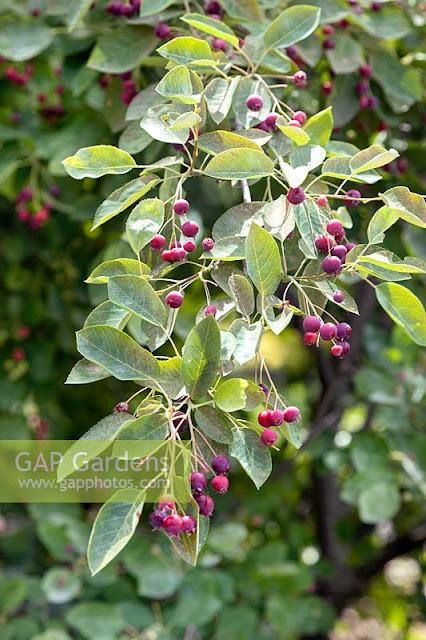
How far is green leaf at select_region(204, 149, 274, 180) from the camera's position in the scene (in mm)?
705

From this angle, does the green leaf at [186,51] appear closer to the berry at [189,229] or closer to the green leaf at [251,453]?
the berry at [189,229]

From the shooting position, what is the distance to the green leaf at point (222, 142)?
740mm

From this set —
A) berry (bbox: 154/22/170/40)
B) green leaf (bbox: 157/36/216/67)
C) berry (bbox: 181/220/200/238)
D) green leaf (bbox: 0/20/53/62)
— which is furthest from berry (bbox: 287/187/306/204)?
green leaf (bbox: 0/20/53/62)

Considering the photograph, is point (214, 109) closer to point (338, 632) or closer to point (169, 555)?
point (169, 555)

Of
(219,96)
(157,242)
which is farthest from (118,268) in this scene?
(219,96)

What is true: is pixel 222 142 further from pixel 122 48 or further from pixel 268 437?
pixel 122 48

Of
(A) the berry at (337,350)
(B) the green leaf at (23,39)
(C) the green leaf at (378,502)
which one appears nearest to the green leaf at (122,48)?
(B) the green leaf at (23,39)

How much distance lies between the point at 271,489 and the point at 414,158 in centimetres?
89

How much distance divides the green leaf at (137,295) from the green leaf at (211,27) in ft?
1.12

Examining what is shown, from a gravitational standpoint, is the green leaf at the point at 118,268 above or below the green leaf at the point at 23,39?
above

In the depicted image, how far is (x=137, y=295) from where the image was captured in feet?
2.19

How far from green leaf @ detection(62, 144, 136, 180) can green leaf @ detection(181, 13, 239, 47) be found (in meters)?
0.20

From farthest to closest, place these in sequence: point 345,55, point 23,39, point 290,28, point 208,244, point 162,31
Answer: point 23,39
point 345,55
point 162,31
point 290,28
point 208,244

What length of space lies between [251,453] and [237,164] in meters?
0.26
